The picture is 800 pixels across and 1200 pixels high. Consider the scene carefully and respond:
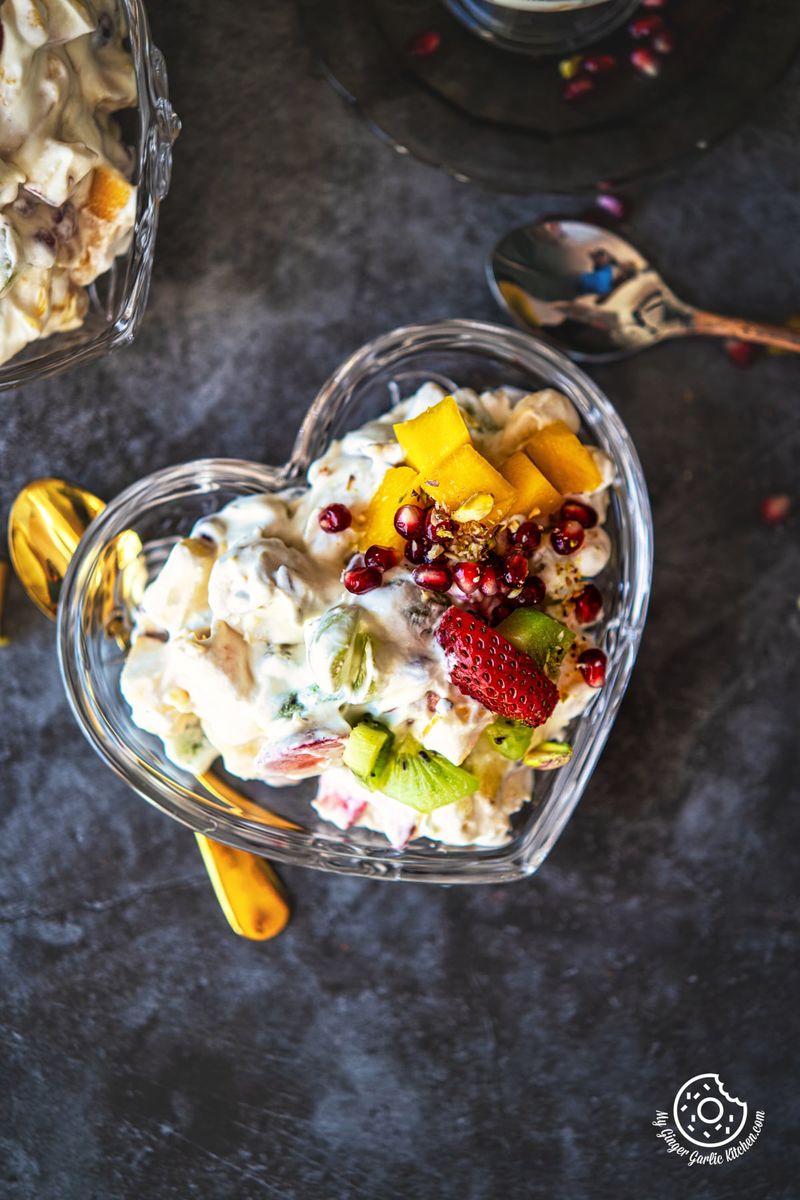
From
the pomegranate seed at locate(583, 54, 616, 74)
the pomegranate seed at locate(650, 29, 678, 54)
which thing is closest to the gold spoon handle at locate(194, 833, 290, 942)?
the pomegranate seed at locate(583, 54, 616, 74)

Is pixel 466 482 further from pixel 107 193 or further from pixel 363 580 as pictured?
pixel 107 193

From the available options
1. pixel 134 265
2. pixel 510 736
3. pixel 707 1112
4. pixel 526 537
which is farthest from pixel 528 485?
pixel 707 1112

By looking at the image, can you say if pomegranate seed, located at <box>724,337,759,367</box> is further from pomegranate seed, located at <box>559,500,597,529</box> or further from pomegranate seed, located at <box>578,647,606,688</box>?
pomegranate seed, located at <box>578,647,606,688</box>

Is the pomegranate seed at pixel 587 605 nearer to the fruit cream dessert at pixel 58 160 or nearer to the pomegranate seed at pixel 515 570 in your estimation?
the pomegranate seed at pixel 515 570

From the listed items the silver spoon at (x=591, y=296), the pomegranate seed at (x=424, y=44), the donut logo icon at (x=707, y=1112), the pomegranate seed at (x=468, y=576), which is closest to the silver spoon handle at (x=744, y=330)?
the silver spoon at (x=591, y=296)

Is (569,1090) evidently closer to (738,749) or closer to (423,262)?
(738,749)
